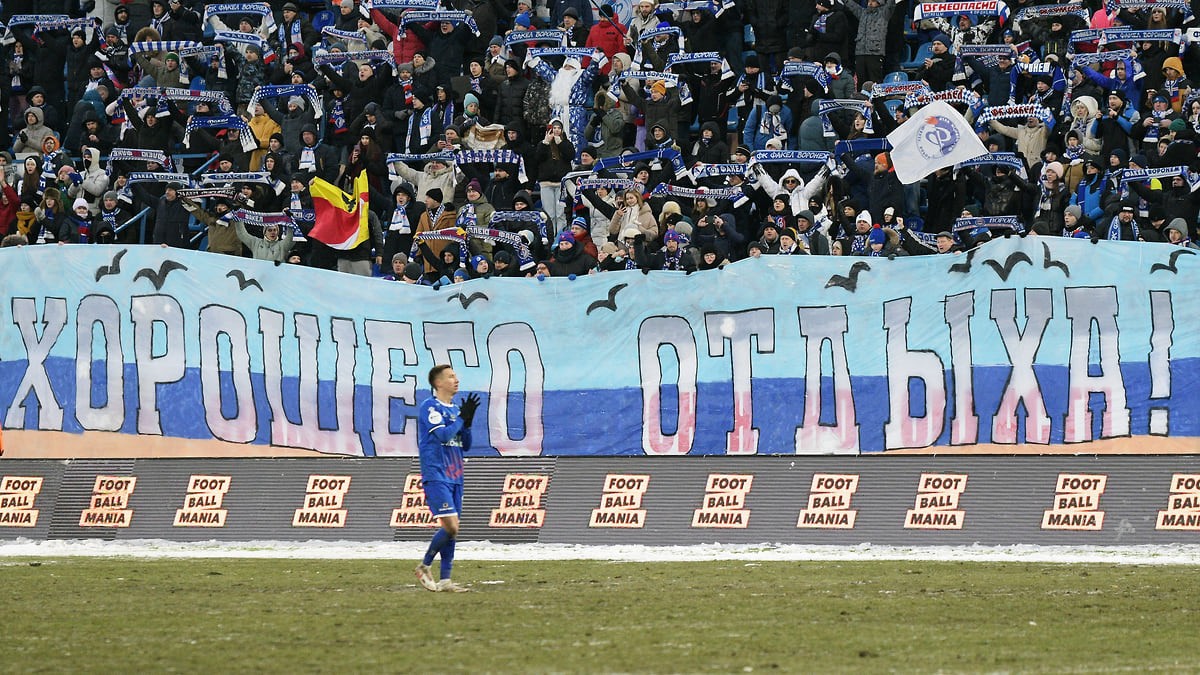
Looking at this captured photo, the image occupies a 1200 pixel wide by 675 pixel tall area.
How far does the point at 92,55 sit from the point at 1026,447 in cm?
1874

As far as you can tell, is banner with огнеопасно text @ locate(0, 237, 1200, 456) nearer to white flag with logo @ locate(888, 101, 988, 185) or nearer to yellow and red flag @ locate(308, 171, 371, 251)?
white flag with logo @ locate(888, 101, 988, 185)

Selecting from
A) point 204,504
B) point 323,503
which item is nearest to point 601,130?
point 323,503

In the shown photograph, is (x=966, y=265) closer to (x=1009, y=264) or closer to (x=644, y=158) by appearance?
(x=1009, y=264)

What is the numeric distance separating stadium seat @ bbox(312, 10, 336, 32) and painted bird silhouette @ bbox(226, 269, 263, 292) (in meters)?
9.84

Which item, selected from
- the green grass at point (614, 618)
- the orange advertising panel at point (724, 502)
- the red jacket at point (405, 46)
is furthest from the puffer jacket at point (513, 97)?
the green grass at point (614, 618)

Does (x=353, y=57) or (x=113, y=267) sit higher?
(x=353, y=57)

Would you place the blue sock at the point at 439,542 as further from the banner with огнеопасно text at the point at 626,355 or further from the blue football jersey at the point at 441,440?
the banner with огнеопасно text at the point at 626,355

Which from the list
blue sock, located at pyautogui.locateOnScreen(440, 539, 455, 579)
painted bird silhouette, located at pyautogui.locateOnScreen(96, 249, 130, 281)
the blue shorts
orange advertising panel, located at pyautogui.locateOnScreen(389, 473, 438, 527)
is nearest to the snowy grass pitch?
blue sock, located at pyautogui.locateOnScreen(440, 539, 455, 579)

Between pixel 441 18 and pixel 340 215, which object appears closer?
pixel 340 215

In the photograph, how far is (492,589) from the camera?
13.6 metres

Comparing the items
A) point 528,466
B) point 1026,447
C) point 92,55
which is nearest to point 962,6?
point 1026,447

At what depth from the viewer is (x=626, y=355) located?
19.4 meters

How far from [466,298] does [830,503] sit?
5485 millimetres

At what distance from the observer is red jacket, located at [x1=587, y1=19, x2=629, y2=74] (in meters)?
26.6
